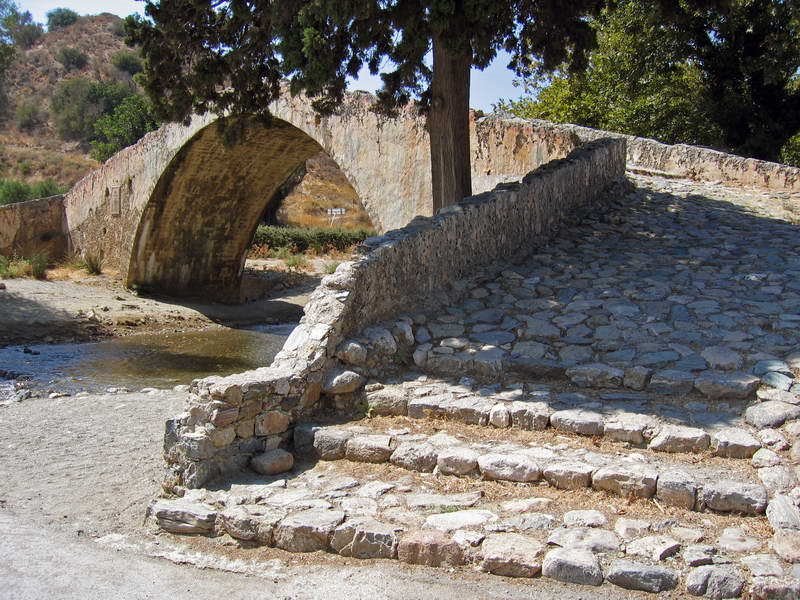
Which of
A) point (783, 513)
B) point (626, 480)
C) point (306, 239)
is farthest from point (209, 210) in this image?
point (783, 513)

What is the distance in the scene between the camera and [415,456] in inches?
204

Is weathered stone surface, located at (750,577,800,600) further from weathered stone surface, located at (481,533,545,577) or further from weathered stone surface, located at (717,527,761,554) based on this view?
weathered stone surface, located at (481,533,545,577)

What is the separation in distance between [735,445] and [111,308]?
1548cm

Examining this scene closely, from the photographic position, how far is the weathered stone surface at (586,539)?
4.10 metres

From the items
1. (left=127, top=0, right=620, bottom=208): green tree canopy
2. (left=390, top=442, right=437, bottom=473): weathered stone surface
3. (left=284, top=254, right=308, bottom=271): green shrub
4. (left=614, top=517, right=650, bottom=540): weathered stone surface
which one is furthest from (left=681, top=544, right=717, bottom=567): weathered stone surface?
(left=284, top=254, right=308, bottom=271): green shrub

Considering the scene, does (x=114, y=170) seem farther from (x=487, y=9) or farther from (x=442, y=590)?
(x=442, y=590)

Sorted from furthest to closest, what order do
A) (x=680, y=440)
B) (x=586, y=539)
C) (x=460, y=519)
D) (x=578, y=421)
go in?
(x=578, y=421) → (x=680, y=440) → (x=460, y=519) → (x=586, y=539)

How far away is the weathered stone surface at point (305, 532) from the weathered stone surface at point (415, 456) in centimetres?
74

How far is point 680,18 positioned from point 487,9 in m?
3.22

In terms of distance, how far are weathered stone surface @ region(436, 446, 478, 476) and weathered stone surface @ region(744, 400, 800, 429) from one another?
1.68 meters

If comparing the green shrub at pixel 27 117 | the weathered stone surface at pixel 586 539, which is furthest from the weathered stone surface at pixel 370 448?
the green shrub at pixel 27 117

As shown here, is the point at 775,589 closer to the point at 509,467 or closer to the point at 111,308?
the point at 509,467

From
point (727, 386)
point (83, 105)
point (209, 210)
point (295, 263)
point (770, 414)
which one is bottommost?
point (770, 414)

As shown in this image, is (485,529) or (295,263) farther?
(295,263)
